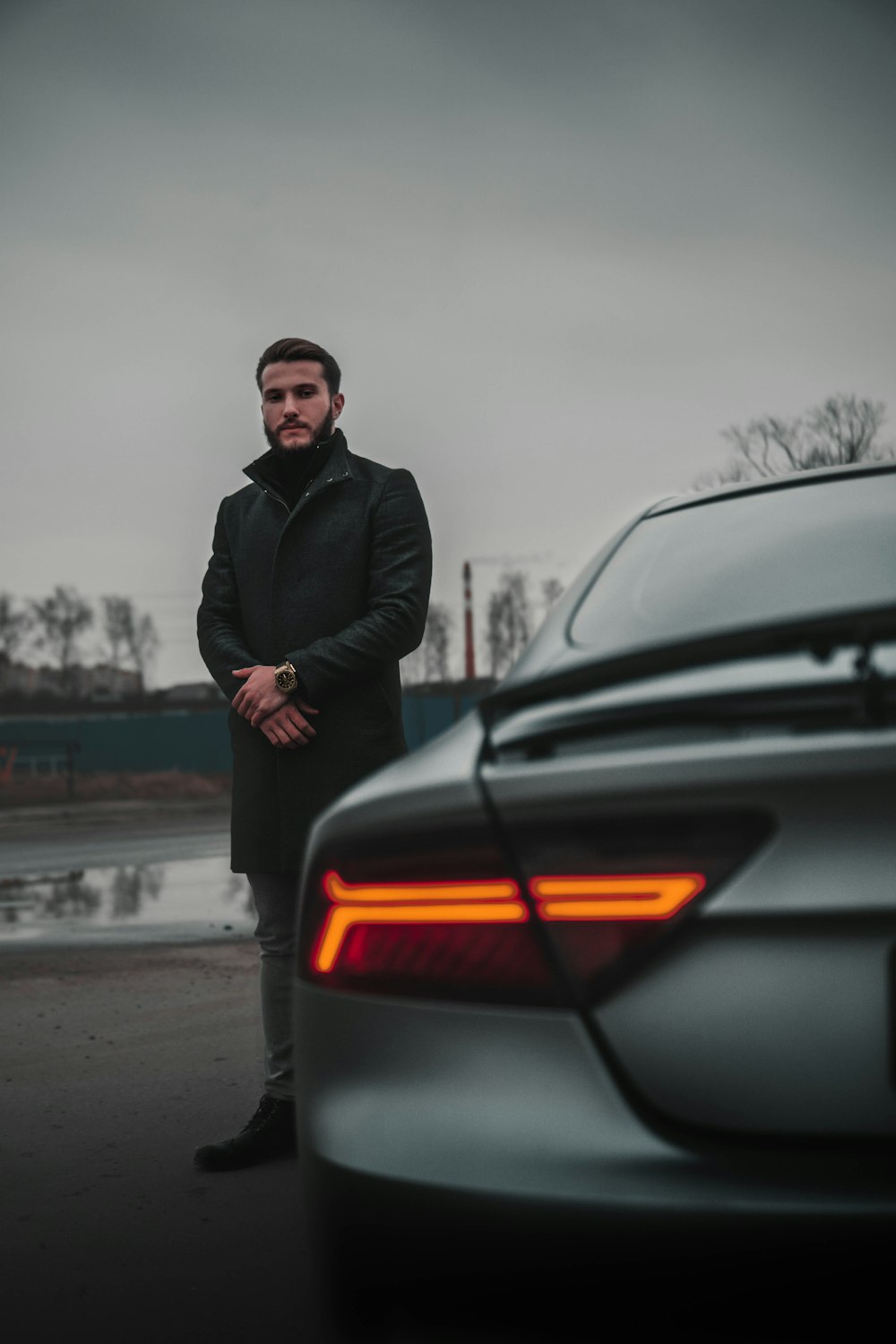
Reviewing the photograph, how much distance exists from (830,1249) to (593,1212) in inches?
9.0

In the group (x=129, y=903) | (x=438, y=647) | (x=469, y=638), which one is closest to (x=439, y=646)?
(x=438, y=647)

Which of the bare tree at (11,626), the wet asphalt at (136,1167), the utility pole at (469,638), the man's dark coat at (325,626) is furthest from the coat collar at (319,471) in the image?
the bare tree at (11,626)

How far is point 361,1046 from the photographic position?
4.87ft

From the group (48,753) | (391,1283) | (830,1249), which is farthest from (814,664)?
(48,753)

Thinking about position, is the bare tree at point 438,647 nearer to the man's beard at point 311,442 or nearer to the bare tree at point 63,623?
the bare tree at point 63,623

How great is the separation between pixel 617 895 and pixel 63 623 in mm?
92590

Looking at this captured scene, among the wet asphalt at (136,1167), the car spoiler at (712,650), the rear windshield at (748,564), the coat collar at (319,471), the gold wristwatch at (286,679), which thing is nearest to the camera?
the car spoiler at (712,650)

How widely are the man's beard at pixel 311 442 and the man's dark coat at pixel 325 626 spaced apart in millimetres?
35

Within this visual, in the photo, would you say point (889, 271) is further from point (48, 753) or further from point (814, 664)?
point (48, 753)

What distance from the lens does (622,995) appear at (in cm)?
136

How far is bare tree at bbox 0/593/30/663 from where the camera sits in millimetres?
82000

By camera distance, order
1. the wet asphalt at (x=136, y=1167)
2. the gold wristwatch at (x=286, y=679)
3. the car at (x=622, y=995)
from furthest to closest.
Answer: the gold wristwatch at (x=286, y=679), the wet asphalt at (x=136, y=1167), the car at (x=622, y=995)

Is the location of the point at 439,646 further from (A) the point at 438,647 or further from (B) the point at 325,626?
(B) the point at 325,626

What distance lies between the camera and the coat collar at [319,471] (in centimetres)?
347
